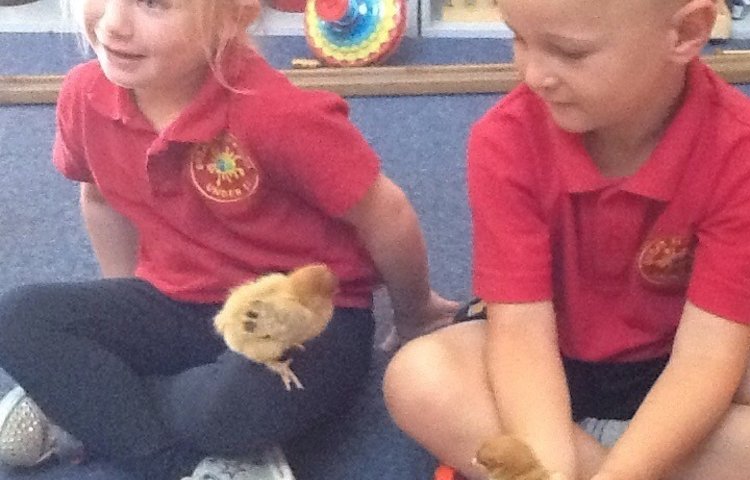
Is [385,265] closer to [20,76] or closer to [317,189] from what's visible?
[317,189]

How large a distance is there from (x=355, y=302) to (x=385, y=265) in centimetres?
4

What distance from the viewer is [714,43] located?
5.42 feet

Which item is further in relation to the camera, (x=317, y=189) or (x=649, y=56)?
(x=317, y=189)

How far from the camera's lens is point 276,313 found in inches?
32.7

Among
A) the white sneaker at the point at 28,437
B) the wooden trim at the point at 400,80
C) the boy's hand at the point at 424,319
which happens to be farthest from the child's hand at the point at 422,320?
the wooden trim at the point at 400,80

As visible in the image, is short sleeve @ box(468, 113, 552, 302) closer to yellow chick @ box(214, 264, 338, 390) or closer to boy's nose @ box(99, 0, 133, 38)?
yellow chick @ box(214, 264, 338, 390)

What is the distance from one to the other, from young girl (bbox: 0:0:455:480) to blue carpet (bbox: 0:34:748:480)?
4cm

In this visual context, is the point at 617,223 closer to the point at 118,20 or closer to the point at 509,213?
the point at 509,213

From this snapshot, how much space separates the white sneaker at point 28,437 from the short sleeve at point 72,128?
0.21m

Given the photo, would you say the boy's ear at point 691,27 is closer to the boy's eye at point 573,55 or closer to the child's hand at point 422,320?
the boy's eye at point 573,55

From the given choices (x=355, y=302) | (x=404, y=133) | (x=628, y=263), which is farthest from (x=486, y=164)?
(x=404, y=133)

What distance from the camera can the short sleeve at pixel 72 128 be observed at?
0.96 meters

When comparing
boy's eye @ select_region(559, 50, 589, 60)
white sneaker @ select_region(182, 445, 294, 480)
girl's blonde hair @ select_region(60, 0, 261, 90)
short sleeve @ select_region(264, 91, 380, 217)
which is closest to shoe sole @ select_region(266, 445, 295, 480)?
white sneaker @ select_region(182, 445, 294, 480)

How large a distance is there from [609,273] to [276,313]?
260mm
